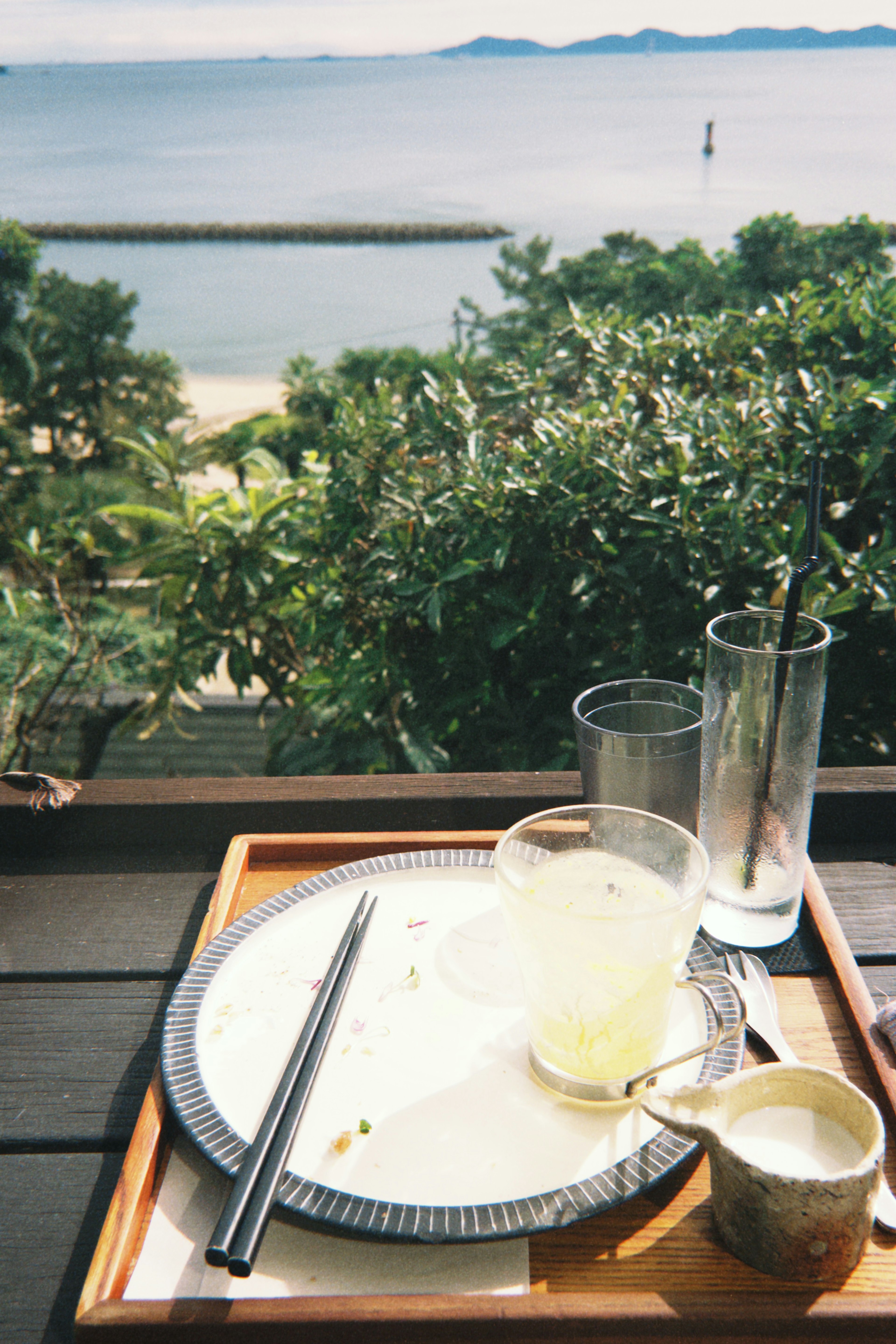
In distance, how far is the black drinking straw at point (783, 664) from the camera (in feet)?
2.55

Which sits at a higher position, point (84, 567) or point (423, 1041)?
point (423, 1041)

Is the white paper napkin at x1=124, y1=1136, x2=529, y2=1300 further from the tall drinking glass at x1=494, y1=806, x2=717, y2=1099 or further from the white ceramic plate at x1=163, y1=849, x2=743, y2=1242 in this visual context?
the tall drinking glass at x1=494, y1=806, x2=717, y2=1099

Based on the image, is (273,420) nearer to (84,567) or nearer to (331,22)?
(84,567)

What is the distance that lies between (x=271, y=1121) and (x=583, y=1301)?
228 millimetres

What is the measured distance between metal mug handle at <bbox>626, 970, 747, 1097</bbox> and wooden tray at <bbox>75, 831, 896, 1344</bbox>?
0.20 feet

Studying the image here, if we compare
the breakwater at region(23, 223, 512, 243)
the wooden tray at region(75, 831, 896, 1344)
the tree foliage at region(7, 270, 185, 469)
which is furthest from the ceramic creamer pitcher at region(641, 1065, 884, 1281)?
the breakwater at region(23, 223, 512, 243)

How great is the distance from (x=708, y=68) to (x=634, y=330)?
24.7 feet

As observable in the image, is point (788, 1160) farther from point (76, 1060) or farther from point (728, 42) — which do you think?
point (728, 42)

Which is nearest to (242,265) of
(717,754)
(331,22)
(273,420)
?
(331,22)

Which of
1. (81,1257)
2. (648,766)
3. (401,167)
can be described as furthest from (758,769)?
(401,167)

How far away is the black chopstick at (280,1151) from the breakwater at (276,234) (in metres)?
16.2

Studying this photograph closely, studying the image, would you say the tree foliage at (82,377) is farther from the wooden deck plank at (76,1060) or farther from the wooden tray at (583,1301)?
the wooden tray at (583,1301)

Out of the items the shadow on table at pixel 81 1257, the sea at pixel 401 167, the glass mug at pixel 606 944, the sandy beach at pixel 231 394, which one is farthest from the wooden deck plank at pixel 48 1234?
the sandy beach at pixel 231 394

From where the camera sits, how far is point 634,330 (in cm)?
205
